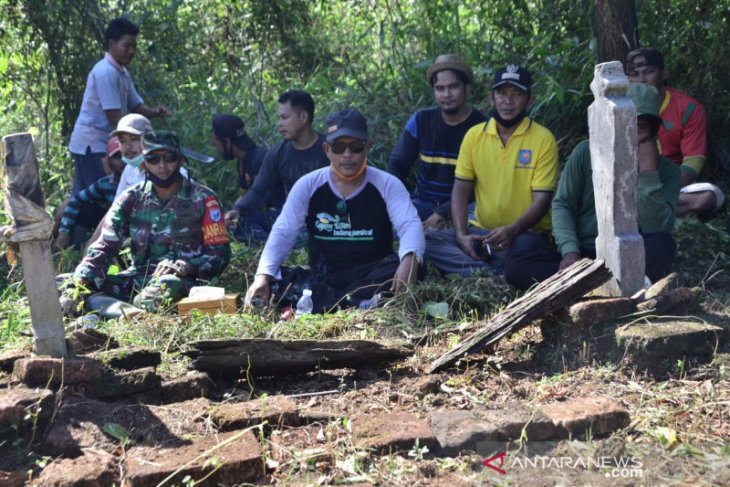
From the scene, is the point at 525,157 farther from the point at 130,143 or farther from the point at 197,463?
the point at 197,463

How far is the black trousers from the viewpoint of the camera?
540 cm

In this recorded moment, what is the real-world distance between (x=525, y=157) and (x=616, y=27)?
1.72m

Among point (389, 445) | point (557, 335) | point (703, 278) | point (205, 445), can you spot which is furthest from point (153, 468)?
point (703, 278)

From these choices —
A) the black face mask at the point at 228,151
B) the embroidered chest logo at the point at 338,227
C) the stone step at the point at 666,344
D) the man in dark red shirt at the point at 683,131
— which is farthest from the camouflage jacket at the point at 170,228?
the man in dark red shirt at the point at 683,131

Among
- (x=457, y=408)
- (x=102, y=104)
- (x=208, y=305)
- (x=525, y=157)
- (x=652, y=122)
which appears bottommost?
(x=457, y=408)

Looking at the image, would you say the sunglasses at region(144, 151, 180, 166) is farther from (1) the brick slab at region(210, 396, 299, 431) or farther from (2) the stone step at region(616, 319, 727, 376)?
(2) the stone step at region(616, 319, 727, 376)

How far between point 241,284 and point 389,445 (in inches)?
127

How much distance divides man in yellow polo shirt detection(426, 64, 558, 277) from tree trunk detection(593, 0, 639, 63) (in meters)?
1.32

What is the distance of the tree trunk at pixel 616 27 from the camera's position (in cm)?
719

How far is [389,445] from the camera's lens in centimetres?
364

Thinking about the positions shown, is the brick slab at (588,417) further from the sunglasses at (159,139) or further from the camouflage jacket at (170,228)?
the sunglasses at (159,139)

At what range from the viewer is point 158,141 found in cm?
602

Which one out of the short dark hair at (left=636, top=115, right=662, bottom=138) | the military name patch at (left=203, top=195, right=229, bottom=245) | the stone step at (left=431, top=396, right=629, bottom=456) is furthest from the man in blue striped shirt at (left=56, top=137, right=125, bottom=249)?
the stone step at (left=431, top=396, right=629, bottom=456)

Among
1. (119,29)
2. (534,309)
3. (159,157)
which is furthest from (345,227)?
(119,29)
